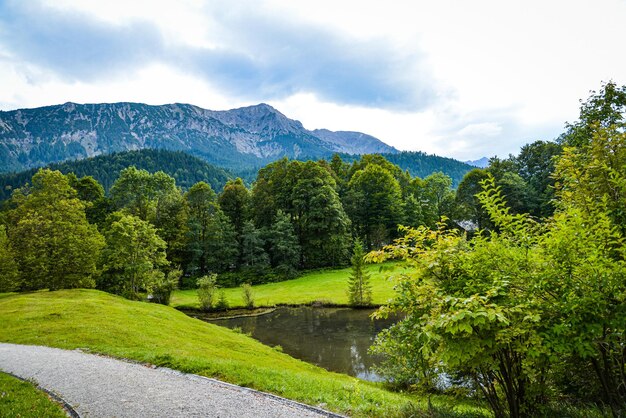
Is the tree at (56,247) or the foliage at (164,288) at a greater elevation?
the tree at (56,247)

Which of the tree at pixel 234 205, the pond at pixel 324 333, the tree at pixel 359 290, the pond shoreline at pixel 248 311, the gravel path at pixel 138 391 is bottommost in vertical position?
the pond shoreline at pixel 248 311

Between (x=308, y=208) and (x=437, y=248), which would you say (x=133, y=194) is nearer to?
(x=308, y=208)

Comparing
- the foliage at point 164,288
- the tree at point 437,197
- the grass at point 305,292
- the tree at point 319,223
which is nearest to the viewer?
the grass at point 305,292

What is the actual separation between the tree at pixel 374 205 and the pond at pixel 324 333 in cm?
3381

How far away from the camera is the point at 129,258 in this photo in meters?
41.3

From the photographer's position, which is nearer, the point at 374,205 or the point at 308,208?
the point at 308,208

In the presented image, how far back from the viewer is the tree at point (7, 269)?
3578cm

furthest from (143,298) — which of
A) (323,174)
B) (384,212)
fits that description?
(384,212)

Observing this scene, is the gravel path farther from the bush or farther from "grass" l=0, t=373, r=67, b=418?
the bush

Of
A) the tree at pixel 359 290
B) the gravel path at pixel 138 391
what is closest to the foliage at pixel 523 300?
the gravel path at pixel 138 391

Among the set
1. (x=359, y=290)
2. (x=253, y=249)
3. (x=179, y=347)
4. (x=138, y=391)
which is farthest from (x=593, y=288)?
(x=253, y=249)

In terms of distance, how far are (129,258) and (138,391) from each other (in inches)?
1308

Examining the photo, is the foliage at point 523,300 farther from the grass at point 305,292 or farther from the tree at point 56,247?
→ the tree at point 56,247

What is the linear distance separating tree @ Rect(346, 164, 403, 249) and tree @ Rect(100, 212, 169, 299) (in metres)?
42.0
